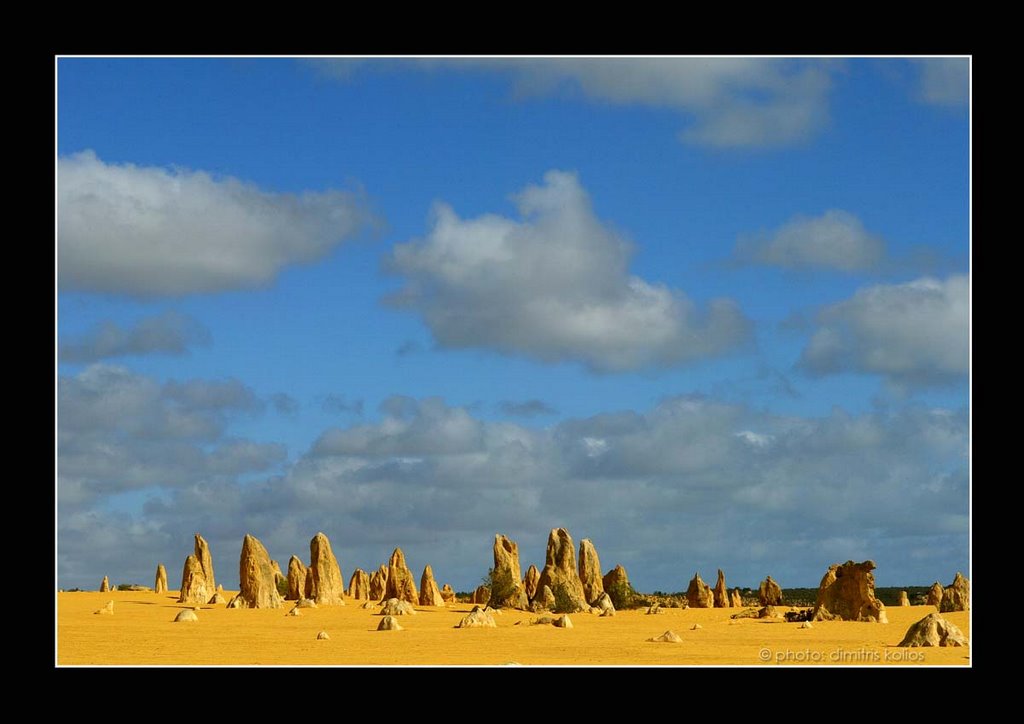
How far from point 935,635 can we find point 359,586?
49.6 metres

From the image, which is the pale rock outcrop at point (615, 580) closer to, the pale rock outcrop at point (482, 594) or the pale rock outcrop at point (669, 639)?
the pale rock outcrop at point (482, 594)

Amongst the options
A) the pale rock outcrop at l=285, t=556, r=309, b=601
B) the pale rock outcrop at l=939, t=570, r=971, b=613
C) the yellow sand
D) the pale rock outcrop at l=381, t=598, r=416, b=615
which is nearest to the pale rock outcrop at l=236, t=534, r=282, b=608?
the yellow sand

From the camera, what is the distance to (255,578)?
57812 millimetres

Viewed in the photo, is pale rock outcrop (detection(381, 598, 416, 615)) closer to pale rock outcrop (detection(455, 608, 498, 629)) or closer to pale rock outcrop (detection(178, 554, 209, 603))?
pale rock outcrop (detection(455, 608, 498, 629))

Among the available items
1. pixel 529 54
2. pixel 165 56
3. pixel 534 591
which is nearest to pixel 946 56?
pixel 529 54

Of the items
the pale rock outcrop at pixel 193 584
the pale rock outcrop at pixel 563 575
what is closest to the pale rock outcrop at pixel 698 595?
the pale rock outcrop at pixel 563 575

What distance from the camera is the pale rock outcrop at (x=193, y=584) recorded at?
66312mm

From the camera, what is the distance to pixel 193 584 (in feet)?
219

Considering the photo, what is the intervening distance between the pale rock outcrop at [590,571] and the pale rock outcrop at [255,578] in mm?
17996

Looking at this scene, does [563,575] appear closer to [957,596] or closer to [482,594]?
[482,594]

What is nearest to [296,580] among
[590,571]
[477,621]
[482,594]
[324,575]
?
[324,575]

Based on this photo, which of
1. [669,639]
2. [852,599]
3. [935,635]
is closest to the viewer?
[935,635]

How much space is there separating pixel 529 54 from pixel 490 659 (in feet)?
56.8
